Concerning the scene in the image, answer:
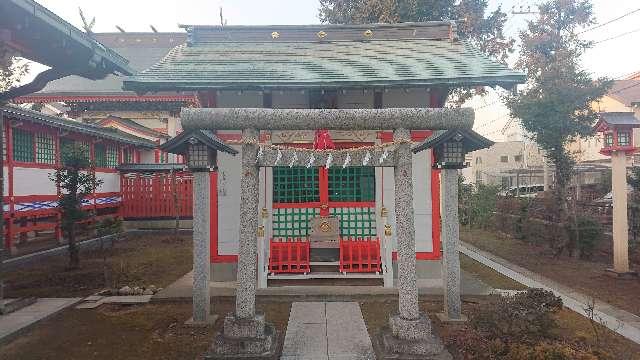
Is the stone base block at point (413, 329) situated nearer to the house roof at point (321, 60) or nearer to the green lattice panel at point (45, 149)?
the house roof at point (321, 60)

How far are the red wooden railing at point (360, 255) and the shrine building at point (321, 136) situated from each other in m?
0.03

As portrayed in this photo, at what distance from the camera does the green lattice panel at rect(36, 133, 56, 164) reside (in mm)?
13805

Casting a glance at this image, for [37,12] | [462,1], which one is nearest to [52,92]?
[37,12]

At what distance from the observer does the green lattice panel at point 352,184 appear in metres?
10.8

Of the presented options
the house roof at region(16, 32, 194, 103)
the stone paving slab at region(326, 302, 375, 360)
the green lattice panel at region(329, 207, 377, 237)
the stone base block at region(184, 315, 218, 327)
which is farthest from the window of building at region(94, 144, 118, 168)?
the stone paving slab at region(326, 302, 375, 360)

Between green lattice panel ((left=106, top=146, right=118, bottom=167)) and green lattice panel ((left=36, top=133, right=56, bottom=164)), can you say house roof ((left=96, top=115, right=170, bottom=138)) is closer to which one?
green lattice panel ((left=106, top=146, right=118, bottom=167))

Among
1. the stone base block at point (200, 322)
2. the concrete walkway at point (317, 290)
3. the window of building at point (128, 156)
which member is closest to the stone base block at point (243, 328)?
the stone base block at point (200, 322)

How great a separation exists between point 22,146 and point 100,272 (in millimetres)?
5984

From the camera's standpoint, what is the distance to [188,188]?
19.3 meters

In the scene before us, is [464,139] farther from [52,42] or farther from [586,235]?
[586,235]

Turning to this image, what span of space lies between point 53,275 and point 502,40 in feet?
85.6

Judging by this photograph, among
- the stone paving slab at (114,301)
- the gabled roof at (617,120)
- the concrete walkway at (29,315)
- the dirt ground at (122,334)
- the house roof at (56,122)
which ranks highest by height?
the house roof at (56,122)

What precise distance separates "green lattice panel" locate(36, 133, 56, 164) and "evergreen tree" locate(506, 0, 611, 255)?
19.4 metres

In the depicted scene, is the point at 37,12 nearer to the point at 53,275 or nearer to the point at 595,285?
the point at 53,275
